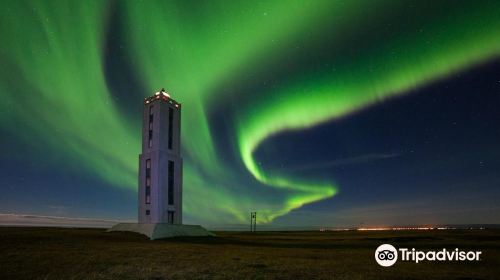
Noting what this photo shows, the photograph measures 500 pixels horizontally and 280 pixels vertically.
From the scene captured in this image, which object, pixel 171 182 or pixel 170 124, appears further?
pixel 170 124

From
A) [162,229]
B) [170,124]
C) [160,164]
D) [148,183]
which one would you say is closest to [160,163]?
[160,164]

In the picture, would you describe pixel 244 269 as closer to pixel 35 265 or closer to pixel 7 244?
pixel 35 265

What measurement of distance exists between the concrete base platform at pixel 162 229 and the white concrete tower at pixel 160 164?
824 centimetres

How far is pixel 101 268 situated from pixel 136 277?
388 centimetres

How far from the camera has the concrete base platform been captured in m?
49.4

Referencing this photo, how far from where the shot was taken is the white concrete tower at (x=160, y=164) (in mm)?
65125

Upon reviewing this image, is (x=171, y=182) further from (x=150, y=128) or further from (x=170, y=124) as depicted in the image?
(x=170, y=124)

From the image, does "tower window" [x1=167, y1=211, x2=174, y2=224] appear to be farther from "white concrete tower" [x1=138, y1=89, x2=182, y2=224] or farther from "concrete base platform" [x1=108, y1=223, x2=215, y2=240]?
"concrete base platform" [x1=108, y1=223, x2=215, y2=240]

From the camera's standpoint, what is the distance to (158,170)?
65.3 meters

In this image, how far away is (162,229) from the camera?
167ft

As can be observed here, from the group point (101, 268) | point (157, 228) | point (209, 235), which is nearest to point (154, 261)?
point (101, 268)

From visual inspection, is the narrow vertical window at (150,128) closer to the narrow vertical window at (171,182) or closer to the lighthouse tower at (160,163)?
the lighthouse tower at (160,163)

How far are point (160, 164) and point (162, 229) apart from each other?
60.0 ft

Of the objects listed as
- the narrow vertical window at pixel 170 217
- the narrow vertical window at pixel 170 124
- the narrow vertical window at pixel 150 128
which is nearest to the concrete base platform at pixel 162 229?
the narrow vertical window at pixel 170 217
